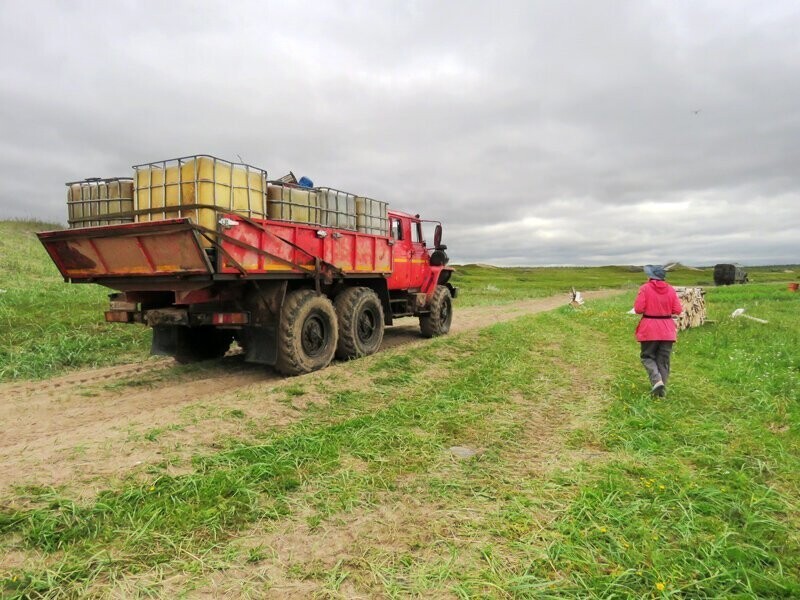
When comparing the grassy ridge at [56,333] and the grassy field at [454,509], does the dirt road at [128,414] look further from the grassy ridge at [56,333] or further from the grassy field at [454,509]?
the grassy ridge at [56,333]

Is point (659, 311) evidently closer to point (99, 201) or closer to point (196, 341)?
point (196, 341)

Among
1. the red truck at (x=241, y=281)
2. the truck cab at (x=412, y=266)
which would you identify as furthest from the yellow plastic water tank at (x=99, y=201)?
the truck cab at (x=412, y=266)

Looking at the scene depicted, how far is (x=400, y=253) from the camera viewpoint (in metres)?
11.1

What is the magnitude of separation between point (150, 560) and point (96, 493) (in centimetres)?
102

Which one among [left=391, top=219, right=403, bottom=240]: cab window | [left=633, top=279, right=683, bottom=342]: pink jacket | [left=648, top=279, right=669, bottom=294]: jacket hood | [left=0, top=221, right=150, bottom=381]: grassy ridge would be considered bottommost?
[left=0, top=221, right=150, bottom=381]: grassy ridge

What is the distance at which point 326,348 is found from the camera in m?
8.55

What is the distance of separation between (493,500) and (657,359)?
4331 mm

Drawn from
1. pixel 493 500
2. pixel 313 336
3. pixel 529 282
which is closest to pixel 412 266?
pixel 313 336

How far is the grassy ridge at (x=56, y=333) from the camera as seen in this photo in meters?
8.82

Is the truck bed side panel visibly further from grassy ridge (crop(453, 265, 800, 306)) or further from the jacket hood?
grassy ridge (crop(453, 265, 800, 306))

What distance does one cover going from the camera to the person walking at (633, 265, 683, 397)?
6.76 m

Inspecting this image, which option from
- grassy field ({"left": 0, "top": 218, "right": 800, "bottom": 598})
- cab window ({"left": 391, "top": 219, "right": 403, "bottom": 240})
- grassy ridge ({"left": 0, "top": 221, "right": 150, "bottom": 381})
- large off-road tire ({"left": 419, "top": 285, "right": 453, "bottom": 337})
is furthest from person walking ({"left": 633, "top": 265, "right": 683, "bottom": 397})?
grassy ridge ({"left": 0, "top": 221, "right": 150, "bottom": 381})

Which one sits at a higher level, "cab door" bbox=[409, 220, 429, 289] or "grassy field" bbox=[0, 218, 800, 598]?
"cab door" bbox=[409, 220, 429, 289]

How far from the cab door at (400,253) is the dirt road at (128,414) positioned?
301cm
